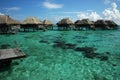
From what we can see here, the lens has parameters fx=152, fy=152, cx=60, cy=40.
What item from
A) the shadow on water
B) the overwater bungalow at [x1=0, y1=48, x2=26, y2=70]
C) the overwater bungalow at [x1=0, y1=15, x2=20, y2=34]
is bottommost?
the shadow on water

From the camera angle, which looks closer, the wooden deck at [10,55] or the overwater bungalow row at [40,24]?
the wooden deck at [10,55]

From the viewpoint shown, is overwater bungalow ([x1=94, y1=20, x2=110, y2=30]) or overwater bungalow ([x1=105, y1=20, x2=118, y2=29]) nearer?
overwater bungalow ([x1=94, y1=20, x2=110, y2=30])

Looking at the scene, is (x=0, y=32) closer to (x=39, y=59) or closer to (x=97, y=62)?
(x=39, y=59)

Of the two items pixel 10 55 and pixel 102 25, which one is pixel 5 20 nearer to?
pixel 10 55

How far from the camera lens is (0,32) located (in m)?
33.2

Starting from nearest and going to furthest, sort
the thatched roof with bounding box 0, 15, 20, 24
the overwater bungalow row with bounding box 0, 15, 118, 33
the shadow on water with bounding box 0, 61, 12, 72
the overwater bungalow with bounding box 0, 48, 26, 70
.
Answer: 1. the overwater bungalow with bounding box 0, 48, 26, 70
2. the shadow on water with bounding box 0, 61, 12, 72
3. the thatched roof with bounding box 0, 15, 20, 24
4. the overwater bungalow row with bounding box 0, 15, 118, 33

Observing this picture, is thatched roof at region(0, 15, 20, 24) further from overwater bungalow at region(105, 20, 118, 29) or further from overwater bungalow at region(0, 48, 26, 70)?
overwater bungalow at region(105, 20, 118, 29)

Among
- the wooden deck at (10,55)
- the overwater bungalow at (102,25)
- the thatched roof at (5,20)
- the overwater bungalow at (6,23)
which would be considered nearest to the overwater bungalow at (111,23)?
the overwater bungalow at (102,25)

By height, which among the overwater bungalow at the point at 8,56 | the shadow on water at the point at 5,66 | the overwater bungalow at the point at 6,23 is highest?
the overwater bungalow at the point at 6,23

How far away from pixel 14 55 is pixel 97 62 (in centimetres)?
661

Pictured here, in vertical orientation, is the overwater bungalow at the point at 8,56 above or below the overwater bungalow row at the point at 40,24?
below

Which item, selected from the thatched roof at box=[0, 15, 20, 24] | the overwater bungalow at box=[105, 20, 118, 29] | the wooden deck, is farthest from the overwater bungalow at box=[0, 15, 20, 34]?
the overwater bungalow at box=[105, 20, 118, 29]

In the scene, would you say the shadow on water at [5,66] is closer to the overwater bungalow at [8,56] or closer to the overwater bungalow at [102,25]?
the overwater bungalow at [8,56]

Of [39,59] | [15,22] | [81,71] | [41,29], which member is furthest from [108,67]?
[41,29]
